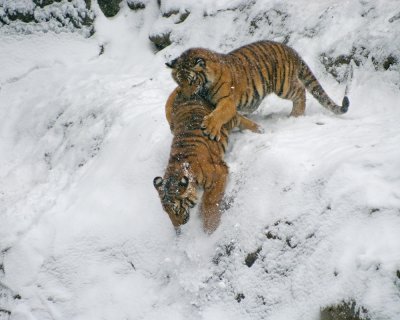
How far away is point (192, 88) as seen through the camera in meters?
4.32

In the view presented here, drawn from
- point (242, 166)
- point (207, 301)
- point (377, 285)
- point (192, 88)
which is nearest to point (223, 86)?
point (192, 88)

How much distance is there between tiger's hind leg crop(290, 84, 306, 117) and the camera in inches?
189

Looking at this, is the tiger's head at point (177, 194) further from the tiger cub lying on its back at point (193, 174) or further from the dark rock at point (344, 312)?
the dark rock at point (344, 312)

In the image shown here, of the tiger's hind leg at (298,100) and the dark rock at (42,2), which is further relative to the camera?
the dark rock at (42,2)

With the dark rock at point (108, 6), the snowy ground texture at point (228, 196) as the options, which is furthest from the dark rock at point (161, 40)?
the dark rock at point (108, 6)

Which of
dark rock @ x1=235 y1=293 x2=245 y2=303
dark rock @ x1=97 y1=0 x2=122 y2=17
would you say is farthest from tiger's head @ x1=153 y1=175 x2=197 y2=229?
dark rock @ x1=97 y1=0 x2=122 y2=17

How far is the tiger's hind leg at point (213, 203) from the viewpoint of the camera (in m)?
3.85

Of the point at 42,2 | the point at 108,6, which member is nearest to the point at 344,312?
the point at 108,6

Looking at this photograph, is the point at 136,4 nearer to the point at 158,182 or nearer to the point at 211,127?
the point at 211,127

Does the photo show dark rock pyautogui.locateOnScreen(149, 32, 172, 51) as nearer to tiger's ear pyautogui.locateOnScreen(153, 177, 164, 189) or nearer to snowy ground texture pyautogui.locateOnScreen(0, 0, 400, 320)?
snowy ground texture pyautogui.locateOnScreen(0, 0, 400, 320)

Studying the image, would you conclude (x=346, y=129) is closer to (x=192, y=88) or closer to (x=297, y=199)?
(x=297, y=199)

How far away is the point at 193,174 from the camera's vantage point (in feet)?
12.5

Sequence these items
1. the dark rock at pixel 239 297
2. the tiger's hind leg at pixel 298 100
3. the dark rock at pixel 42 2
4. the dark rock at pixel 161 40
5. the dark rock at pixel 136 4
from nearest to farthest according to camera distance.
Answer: the dark rock at pixel 239 297 < the tiger's hind leg at pixel 298 100 < the dark rock at pixel 161 40 < the dark rock at pixel 136 4 < the dark rock at pixel 42 2

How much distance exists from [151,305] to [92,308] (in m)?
0.60
